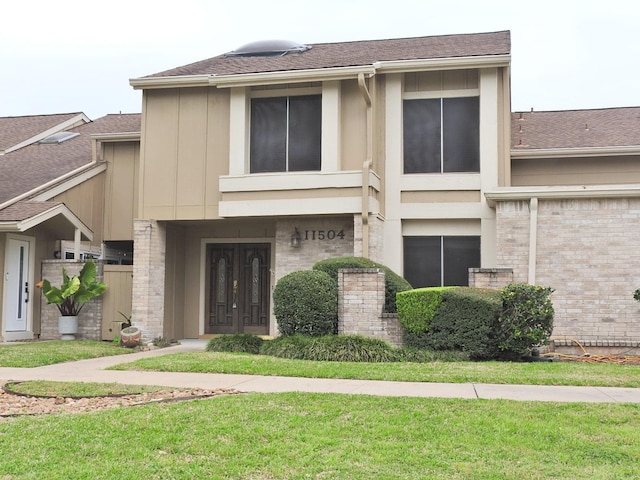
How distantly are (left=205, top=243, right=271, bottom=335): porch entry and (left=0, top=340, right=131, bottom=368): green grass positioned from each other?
3.12 meters

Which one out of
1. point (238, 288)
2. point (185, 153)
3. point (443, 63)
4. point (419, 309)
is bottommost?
point (419, 309)

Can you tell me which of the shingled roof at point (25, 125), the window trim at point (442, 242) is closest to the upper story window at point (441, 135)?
the window trim at point (442, 242)

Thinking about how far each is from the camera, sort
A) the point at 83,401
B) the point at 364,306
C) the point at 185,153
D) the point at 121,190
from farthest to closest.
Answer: the point at 121,190 < the point at 185,153 < the point at 364,306 < the point at 83,401

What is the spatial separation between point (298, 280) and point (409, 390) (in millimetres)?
4979

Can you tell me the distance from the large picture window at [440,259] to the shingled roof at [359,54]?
4189 millimetres

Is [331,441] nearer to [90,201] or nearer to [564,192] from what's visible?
[564,192]

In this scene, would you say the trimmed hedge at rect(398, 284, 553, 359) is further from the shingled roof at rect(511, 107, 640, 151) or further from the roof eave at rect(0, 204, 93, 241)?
the roof eave at rect(0, 204, 93, 241)

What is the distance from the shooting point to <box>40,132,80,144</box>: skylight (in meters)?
23.2

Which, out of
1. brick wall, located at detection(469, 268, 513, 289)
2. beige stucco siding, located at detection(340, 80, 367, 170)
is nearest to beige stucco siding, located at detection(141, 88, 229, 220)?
beige stucco siding, located at detection(340, 80, 367, 170)

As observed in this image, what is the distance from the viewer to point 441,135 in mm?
16469

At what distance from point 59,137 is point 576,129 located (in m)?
16.2

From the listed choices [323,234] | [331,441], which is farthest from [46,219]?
[331,441]

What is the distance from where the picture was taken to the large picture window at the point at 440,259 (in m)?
15.9

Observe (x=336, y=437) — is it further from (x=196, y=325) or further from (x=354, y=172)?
(x=196, y=325)
